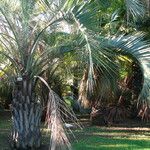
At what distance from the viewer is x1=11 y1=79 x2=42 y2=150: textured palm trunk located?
1005 cm

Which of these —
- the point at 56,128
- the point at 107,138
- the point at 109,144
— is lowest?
the point at 109,144

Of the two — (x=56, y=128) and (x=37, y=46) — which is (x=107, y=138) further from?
(x=56, y=128)

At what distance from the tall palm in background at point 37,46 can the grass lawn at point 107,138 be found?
3.26 feet

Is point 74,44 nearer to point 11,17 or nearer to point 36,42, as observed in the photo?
point 36,42

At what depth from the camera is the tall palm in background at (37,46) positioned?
8.70 metres

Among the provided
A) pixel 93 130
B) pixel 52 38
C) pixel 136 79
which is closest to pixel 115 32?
pixel 136 79

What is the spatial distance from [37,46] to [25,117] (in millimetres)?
1610

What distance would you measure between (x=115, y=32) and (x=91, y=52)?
6.84 m

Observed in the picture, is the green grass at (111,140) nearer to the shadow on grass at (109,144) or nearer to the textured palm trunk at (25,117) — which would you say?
the shadow on grass at (109,144)

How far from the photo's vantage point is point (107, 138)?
12.0 m

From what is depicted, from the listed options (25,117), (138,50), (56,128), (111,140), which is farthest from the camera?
(111,140)

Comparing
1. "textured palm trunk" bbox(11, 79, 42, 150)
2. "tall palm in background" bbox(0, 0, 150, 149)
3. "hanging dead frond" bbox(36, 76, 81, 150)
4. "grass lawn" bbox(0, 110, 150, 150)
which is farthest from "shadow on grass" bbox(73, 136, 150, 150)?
"hanging dead frond" bbox(36, 76, 81, 150)

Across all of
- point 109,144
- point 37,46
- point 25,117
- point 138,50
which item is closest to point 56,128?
point 25,117

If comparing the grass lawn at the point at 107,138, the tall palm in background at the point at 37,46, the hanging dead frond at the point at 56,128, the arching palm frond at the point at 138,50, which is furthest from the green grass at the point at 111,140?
the hanging dead frond at the point at 56,128
